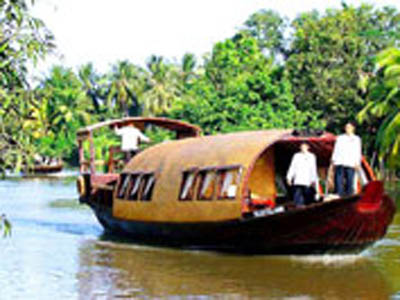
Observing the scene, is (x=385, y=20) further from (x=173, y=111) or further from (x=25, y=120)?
(x=25, y=120)

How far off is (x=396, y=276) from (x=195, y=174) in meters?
3.79

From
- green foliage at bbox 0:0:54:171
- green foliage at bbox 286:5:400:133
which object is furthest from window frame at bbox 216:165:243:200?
green foliage at bbox 286:5:400:133

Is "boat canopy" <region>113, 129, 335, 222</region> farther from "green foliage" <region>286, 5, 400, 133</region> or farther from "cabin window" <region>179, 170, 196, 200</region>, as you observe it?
"green foliage" <region>286, 5, 400, 133</region>

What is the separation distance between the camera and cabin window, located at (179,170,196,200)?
14703 millimetres

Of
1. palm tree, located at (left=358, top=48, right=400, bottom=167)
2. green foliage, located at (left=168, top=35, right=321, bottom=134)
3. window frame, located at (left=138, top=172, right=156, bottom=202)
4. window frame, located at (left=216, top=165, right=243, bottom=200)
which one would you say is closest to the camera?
window frame, located at (left=216, top=165, right=243, bottom=200)

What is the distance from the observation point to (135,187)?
16344mm

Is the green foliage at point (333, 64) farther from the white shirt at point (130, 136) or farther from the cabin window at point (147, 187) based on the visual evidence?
the cabin window at point (147, 187)

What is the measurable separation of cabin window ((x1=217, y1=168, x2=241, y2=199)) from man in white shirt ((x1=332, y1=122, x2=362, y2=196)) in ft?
4.93

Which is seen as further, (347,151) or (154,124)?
(154,124)

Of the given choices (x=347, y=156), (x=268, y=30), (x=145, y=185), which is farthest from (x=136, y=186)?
(x=268, y=30)

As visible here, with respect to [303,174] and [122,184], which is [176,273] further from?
[122,184]

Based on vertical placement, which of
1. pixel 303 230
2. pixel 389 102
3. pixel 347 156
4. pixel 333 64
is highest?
pixel 333 64

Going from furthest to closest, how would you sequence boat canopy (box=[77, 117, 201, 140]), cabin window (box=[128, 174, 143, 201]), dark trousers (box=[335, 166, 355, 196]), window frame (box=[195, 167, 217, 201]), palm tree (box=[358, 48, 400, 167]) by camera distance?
palm tree (box=[358, 48, 400, 167]), boat canopy (box=[77, 117, 201, 140]), cabin window (box=[128, 174, 143, 201]), window frame (box=[195, 167, 217, 201]), dark trousers (box=[335, 166, 355, 196])

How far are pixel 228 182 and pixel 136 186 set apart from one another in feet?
9.41
